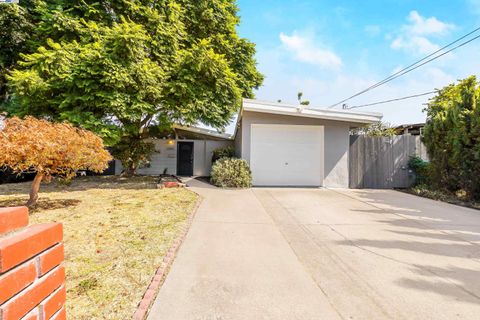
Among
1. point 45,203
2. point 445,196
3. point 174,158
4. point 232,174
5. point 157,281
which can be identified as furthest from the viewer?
point 174,158

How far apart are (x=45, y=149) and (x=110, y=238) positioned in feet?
8.65

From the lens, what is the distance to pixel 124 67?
820 cm

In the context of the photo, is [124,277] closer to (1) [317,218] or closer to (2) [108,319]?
(2) [108,319]

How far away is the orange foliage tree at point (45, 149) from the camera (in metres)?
4.95

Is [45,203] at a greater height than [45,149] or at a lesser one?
lesser

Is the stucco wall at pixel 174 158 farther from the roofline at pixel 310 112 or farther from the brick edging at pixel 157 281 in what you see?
the brick edging at pixel 157 281

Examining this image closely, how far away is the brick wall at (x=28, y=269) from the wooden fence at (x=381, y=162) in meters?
10.8

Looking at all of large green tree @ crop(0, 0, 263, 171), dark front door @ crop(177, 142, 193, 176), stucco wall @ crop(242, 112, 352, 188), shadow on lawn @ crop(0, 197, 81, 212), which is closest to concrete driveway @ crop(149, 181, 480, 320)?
shadow on lawn @ crop(0, 197, 81, 212)

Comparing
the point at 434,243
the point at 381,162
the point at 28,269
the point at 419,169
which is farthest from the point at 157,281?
the point at 419,169

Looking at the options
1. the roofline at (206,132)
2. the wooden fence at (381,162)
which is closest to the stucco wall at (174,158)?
the roofline at (206,132)

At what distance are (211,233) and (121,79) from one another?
6263 millimetres

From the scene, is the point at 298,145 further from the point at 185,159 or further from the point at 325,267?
the point at 185,159

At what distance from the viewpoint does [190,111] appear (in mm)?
9492

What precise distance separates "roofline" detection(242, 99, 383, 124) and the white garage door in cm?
78
